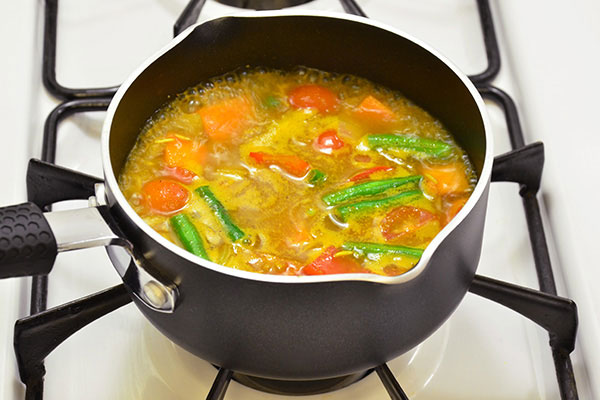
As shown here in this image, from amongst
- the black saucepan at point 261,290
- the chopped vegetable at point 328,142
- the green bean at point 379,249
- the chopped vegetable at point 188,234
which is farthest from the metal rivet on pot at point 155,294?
the chopped vegetable at point 328,142

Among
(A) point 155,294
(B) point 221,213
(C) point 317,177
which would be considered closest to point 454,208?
(C) point 317,177

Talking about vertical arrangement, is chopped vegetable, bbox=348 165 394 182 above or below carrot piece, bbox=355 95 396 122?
below

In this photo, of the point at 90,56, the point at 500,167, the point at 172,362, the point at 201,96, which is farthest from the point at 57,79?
the point at 500,167

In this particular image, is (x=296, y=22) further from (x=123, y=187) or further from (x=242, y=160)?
(x=123, y=187)

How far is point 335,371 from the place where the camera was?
0.86m

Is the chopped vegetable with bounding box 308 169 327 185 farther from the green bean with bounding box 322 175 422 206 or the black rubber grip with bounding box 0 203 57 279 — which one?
the black rubber grip with bounding box 0 203 57 279

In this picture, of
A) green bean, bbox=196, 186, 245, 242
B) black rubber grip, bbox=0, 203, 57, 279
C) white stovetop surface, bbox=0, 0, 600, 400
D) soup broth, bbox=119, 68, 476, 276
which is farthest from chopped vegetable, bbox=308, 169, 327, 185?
black rubber grip, bbox=0, 203, 57, 279

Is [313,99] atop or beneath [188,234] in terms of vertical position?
atop

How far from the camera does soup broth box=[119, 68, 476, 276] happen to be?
959 mm

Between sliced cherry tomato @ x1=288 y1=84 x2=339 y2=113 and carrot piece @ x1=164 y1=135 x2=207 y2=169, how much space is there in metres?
0.14

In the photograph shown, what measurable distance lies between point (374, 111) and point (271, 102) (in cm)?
13

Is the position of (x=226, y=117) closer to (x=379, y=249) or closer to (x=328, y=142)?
(x=328, y=142)

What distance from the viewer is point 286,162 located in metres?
1.06

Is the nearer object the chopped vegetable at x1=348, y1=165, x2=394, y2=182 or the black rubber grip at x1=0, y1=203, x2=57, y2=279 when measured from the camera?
the black rubber grip at x1=0, y1=203, x2=57, y2=279
